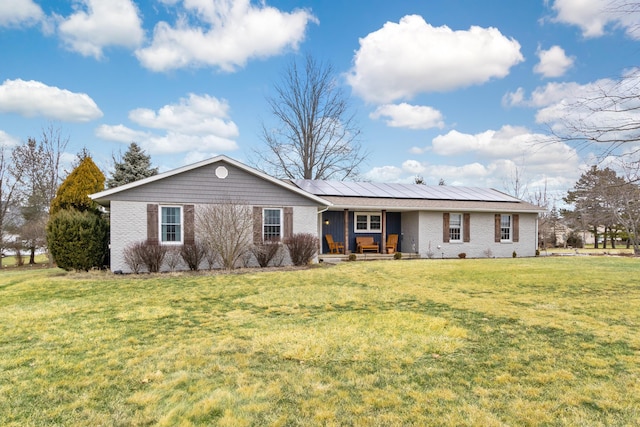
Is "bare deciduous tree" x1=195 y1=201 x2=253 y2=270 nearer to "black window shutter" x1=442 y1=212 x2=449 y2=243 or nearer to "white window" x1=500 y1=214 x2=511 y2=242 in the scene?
"black window shutter" x1=442 y1=212 x2=449 y2=243

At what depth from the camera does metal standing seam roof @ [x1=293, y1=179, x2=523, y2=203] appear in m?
18.9

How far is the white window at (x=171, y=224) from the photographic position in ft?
42.2

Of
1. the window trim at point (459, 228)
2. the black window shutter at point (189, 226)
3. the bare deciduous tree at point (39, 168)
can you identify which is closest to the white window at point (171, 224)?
the black window shutter at point (189, 226)

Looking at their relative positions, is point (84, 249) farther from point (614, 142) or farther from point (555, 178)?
point (555, 178)

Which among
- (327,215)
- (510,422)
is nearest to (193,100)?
(327,215)

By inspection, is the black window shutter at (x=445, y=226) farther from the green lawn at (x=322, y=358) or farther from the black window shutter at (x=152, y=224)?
the black window shutter at (x=152, y=224)

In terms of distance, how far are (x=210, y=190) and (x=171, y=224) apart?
180cm

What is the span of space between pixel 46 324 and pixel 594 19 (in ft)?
34.9

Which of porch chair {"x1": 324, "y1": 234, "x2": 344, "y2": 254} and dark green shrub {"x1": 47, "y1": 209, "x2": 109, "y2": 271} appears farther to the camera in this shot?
porch chair {"x1": 324, "y1": 234, "x2": 344, "y2": 254}

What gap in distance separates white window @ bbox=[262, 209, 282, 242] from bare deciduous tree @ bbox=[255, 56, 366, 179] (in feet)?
48.8

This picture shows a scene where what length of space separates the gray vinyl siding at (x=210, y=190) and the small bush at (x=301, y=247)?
1.46m

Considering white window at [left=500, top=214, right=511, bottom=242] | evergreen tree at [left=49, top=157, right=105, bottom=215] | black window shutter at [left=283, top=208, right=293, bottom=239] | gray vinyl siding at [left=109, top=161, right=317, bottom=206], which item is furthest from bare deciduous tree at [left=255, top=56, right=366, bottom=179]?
evergreen tree at [left=49, top=157, right=105, bottom=215]

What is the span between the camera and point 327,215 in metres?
18.1

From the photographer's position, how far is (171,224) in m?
13.0
